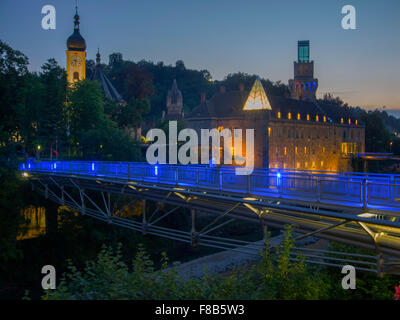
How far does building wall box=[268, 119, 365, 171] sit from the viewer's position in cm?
6619

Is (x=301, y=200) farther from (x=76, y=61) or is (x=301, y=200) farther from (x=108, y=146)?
(x=76, y=61)

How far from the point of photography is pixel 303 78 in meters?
91.8

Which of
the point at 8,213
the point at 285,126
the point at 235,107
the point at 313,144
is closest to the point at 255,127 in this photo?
the point at 235,107

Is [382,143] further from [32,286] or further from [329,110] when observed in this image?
[32,286]

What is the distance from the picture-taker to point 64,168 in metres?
32.0

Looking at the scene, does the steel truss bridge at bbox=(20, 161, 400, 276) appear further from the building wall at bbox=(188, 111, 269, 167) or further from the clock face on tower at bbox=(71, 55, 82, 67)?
the clock face on tower at bbox=(71, 55, 82, 67)

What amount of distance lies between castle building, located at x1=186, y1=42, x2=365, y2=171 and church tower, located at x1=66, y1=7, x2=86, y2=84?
781 inches

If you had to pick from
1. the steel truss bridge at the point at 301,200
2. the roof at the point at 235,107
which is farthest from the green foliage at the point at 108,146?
the roof at the point at 235,107

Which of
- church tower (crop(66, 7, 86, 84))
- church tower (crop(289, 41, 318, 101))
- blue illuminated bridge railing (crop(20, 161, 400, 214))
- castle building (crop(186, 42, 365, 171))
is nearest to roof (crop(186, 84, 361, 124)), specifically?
castle building (crop(186, 42, 365, 171))

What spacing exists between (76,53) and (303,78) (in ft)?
150

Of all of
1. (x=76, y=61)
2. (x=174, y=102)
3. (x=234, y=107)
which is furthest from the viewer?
(x=174, y=102)

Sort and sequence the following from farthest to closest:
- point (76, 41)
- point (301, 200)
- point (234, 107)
A: point (76, 41)
point (234, 107)
point (301, 200)
